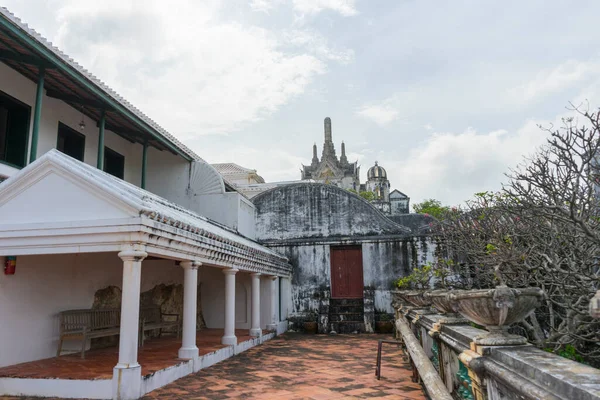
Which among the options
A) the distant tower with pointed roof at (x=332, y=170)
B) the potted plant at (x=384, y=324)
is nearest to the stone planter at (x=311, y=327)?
the potted plant at (x=384, y=324)

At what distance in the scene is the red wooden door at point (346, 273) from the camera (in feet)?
51.3

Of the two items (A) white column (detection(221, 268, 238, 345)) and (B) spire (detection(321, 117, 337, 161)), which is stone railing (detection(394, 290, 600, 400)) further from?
(B) spire (detection(321, 117, 337, 161))

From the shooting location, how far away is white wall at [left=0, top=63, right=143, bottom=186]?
848 centimetres

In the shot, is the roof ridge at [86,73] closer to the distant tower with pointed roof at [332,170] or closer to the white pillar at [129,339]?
the white pillar at [129,339]

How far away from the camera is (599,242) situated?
4.30 meters

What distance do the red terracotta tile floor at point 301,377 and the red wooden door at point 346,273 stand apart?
4499mm

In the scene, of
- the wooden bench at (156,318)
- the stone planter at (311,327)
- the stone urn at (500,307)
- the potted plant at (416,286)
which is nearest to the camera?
the stone urn at (500,307)

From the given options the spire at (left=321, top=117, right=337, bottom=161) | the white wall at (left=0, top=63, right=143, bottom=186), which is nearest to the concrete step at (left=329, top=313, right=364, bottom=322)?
the white wall at (left=0, top=63, right=143, bottom=186)

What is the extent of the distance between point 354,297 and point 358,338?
2.59 meters

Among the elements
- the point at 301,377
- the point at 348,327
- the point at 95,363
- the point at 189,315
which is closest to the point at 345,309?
the point at 348,327

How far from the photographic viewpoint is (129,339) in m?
6.09

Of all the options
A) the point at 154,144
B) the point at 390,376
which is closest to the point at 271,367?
the point at 390,376

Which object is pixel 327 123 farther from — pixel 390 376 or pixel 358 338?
pixel 390 376

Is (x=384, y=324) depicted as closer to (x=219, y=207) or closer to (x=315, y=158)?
(x=219, y=207)
